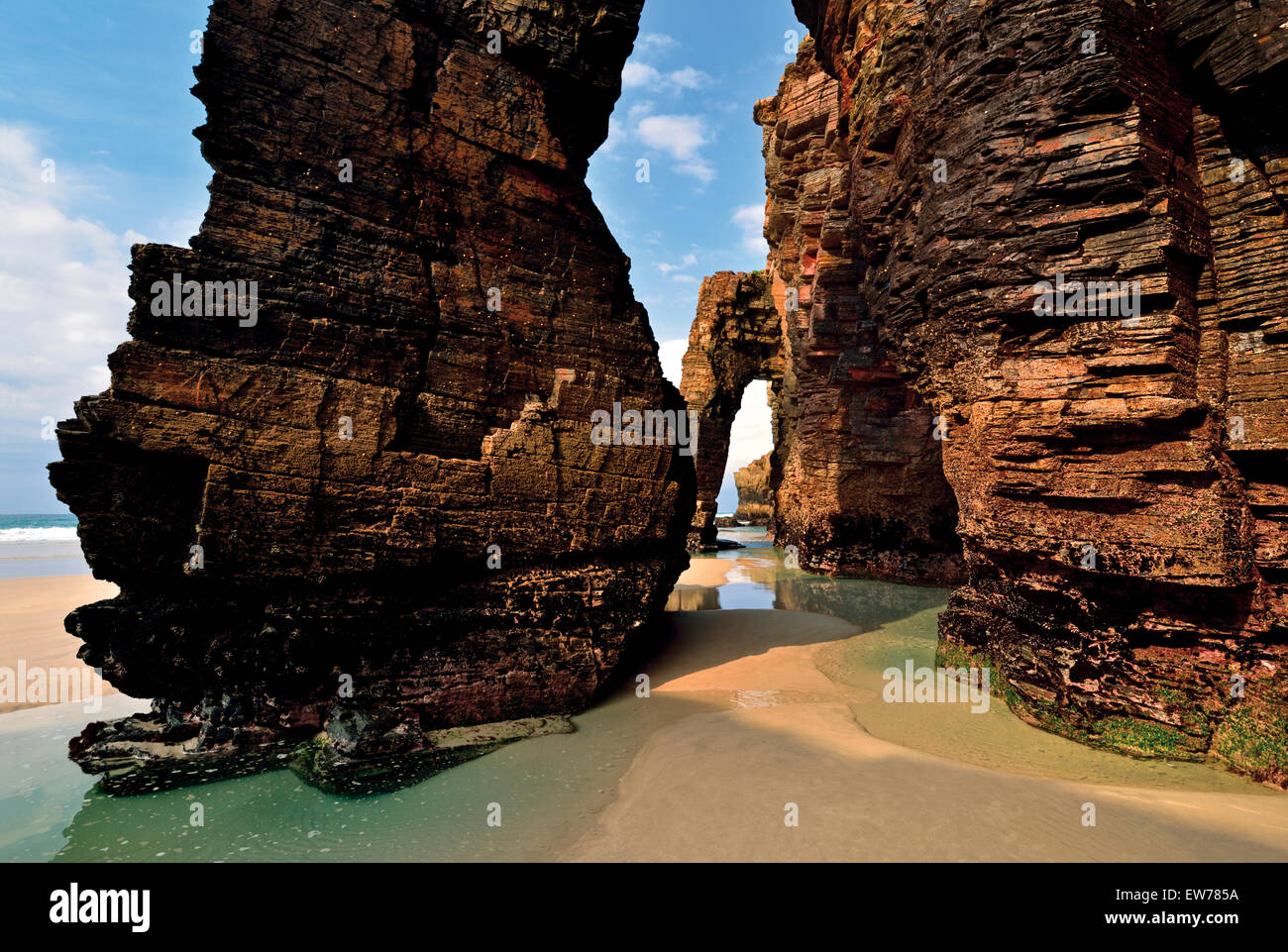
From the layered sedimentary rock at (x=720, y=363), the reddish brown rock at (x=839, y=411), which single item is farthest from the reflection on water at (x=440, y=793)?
the layered sedimentary rock at (x=720, y=363)

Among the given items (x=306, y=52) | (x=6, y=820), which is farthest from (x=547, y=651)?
(x=306, y=52)

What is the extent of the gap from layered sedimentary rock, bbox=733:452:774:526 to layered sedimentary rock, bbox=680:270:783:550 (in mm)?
41932

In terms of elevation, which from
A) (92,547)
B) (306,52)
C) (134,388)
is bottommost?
(92,547)

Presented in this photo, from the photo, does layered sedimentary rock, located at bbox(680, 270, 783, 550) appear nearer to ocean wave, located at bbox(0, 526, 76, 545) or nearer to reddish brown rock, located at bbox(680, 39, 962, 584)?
reddish brown rock, located at bbox(680, 39, 962, 584)

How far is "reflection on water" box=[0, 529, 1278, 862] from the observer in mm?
5039

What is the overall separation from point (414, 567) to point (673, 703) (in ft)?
15.0

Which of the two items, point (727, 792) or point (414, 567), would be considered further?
point (414, 567)

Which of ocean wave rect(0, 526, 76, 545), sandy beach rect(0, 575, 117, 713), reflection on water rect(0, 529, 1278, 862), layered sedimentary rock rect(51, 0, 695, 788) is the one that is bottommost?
ocean wave rect(0, 526, 76, 545)

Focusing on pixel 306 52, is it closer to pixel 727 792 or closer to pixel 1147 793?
pixel 727 792

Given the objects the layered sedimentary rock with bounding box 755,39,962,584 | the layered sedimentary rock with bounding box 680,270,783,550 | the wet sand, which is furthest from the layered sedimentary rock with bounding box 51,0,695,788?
the layered sedimentary rock with bounding box 680,270,783,550

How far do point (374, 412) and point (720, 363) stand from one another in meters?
33.5

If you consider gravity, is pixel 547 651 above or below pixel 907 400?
below
